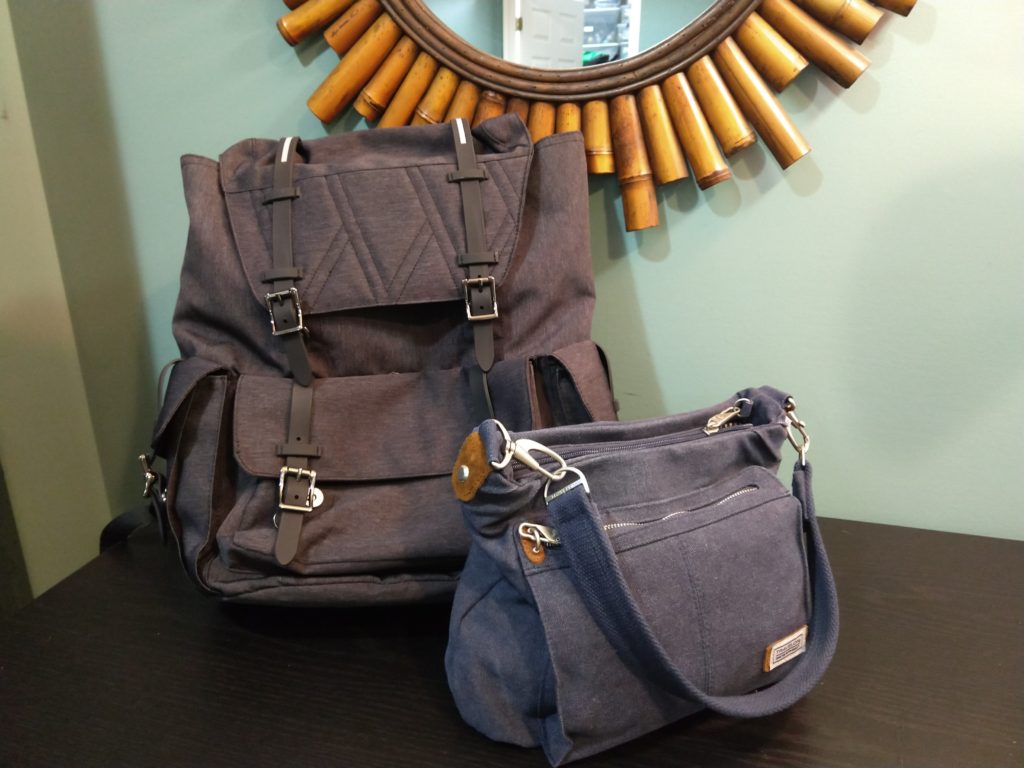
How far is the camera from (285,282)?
569 mm

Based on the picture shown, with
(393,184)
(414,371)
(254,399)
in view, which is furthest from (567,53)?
(254,399)

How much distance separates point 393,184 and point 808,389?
1.66 feet

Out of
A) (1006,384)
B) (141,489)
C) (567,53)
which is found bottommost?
(141,489)

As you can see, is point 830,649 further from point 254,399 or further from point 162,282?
point 162,282

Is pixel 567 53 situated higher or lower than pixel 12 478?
higher

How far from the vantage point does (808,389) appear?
719mm

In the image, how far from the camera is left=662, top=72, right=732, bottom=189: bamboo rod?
2.14 feet

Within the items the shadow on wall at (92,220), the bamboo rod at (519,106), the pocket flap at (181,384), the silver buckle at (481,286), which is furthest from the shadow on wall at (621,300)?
the shadow on wall at (92,220)

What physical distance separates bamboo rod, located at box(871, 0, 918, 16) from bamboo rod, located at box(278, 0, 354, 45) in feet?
1.75

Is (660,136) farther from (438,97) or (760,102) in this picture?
(438,97)

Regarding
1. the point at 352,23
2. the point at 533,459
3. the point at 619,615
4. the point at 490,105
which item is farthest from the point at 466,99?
the point at 619,615

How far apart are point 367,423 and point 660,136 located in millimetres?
422

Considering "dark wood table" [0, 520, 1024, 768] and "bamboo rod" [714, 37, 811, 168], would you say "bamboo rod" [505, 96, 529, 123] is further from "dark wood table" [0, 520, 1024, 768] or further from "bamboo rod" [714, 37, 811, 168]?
"dark wood table" [0, 520, 1024, 768]

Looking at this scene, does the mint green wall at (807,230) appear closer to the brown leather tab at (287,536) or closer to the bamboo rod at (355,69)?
the bamboo rod at (355,69)
